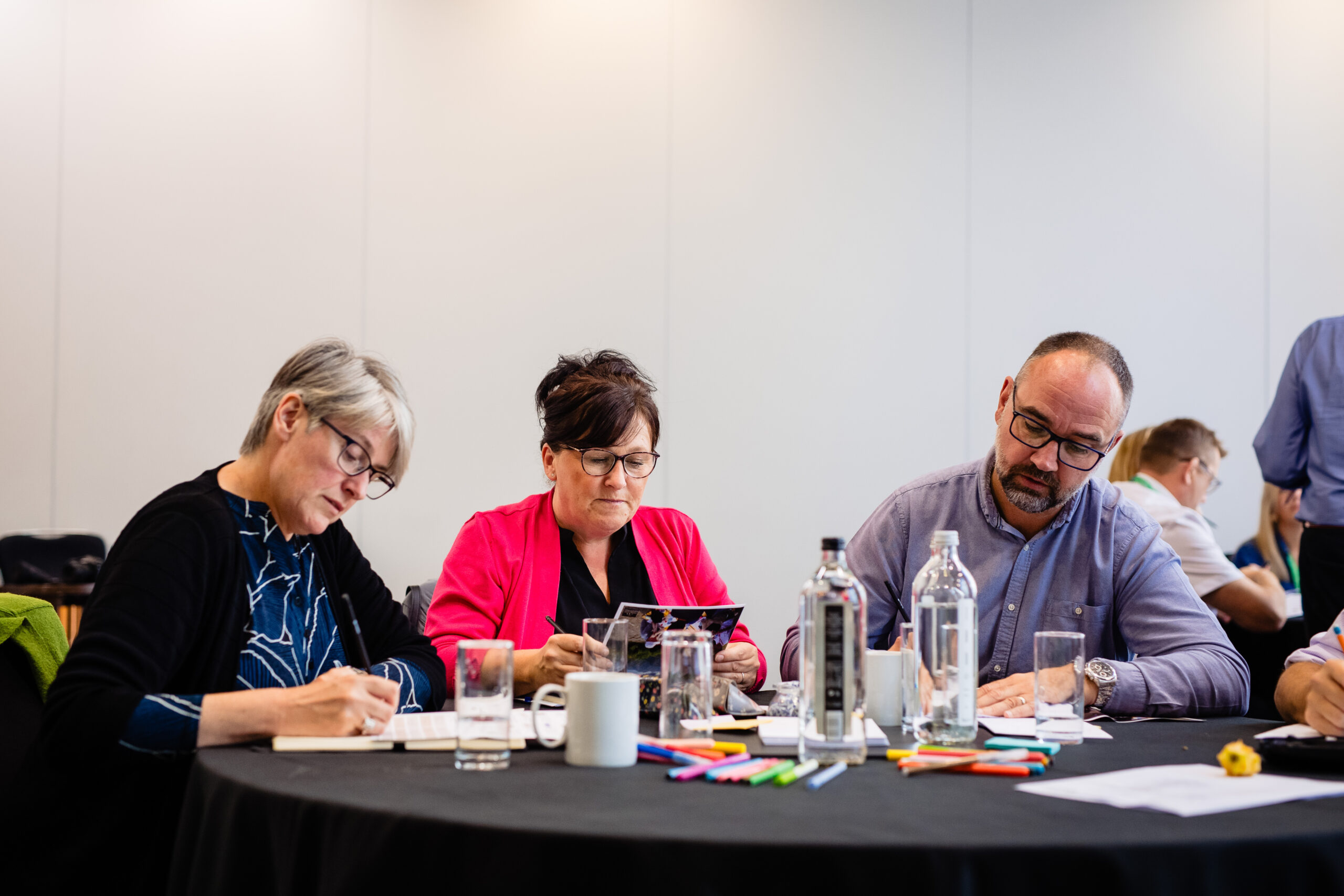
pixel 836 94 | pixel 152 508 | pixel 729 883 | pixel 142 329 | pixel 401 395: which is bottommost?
pixel 729 883

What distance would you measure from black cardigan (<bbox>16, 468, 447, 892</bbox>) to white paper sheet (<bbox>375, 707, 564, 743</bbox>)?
27cm

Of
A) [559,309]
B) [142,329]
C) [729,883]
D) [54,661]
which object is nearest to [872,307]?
[559,309]

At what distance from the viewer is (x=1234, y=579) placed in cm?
360

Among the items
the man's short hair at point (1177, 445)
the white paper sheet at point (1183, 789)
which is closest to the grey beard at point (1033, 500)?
the white paper sheet at point (1183, 789)

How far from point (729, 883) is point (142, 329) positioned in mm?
4130

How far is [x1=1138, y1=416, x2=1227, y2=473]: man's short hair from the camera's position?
13.1 ft

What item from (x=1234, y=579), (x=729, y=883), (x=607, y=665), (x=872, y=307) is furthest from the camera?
(x=872, y=307)

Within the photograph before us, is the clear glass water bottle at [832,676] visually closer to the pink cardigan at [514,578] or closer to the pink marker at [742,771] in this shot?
the pink marker at [742,771]

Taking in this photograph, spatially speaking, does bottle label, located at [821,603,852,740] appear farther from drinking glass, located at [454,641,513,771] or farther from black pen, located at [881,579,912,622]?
black pen, located at [881,579,912,622]

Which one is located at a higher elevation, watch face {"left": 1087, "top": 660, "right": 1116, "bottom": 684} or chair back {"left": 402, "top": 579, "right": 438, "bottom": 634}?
watch face {"left": 1087, "top": 660, "right": 1116, "bottom": 684}

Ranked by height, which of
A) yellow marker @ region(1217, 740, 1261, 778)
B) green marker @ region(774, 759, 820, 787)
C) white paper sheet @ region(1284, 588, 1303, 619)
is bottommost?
white paper sheet @ region(1284, 588, 1303, 619)

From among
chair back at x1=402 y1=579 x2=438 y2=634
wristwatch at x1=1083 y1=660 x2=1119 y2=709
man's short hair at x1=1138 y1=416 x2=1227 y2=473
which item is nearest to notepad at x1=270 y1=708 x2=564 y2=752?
wristwatch at x1=1083 y1=660 x2=1119 y2=709

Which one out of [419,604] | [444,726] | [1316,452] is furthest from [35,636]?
[1316,452]

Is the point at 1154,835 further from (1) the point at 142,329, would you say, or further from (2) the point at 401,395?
(1) the point at 142,329
